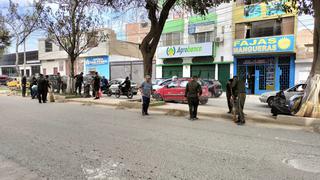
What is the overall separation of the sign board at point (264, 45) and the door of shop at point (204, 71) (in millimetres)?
3470

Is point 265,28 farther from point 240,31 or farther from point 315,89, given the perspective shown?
point 315,89

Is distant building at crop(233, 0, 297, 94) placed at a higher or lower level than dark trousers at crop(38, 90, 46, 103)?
higher

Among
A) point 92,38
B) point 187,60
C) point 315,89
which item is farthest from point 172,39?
point 315,89

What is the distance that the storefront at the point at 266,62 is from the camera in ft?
82.0

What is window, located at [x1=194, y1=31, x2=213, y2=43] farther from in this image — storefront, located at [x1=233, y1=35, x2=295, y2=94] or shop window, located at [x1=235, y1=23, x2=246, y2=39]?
storefront, located at [x1=233, y1=35, x2=295, y2=94]

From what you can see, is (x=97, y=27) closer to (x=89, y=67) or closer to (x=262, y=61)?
(x=262, y=61)

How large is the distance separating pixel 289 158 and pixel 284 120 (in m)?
4.70

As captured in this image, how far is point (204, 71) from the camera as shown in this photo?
1216 inches

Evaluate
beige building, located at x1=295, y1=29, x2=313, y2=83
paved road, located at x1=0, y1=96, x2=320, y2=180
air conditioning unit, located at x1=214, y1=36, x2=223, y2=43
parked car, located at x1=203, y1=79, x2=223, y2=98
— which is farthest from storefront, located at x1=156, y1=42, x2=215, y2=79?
paved road, located at x1=0, y1=96, x2=320, y2=180

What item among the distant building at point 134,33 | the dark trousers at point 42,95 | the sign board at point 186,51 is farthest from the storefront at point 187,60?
the distant building at point 134,33

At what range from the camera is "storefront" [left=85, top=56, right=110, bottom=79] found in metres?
39.4

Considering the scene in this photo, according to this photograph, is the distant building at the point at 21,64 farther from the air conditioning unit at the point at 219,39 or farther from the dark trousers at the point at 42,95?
the dark trousers at the point at 42,95

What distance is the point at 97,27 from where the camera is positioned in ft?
75.8

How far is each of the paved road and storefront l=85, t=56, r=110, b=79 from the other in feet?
95.1
